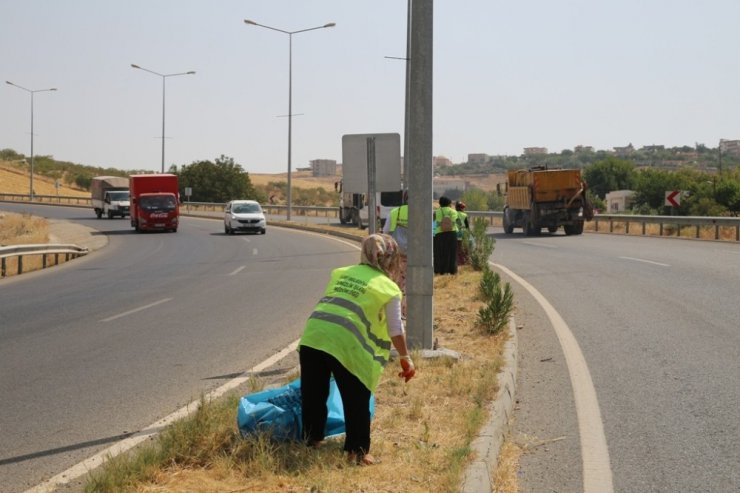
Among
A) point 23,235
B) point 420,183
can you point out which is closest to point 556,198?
point 23,235

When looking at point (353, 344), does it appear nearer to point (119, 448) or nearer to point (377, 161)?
point (119, 448)

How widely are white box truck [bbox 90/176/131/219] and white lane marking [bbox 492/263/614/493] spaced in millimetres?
51112

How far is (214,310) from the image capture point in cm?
1477

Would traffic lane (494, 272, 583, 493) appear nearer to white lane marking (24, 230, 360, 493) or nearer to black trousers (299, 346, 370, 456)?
black trousers (299, 346, 370, 456)

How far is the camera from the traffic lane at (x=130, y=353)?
6.95 m

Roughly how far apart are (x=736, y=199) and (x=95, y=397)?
46.3 meters

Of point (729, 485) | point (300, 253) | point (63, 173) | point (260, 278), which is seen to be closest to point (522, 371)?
point (729, 485)

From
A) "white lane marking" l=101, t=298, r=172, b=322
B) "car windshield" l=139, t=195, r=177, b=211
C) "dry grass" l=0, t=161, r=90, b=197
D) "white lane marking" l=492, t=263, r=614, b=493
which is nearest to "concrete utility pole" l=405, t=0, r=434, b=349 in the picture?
"white lane marking" l=492, t=263, r=614, b=493

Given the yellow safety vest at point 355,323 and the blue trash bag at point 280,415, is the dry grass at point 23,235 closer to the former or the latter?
the blue trash bag at point 280,415

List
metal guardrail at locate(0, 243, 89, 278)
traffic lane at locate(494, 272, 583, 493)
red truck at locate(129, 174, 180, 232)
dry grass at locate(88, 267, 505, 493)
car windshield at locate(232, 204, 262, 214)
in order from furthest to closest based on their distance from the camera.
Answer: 1. red truck at locate(129, 174, 180, 232)
2. car windshield at locate(232, 204, 262, 214)
3. metal guardrail at locate(0, 243, 89, 278)
4. traffic lane at locate(494, 272, 583, 493)
5. dry grass at locate(88, 267, 505, 493)

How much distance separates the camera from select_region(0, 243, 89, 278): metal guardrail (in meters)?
23.5

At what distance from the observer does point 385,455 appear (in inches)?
228

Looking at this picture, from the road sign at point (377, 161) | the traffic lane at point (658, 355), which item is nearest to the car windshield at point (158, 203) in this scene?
the traffic lane at point (658, 355)

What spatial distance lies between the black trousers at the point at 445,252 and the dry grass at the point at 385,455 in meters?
8.20
